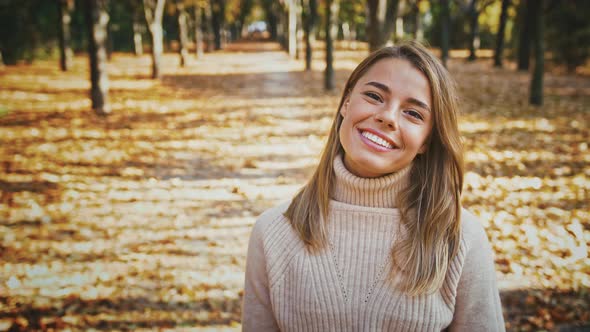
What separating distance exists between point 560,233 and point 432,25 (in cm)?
4200

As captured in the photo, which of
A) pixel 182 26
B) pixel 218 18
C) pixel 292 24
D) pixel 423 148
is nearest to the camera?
pixel 423 148

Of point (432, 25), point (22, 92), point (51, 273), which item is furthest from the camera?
point (432, 25)

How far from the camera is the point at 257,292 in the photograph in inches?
73.8

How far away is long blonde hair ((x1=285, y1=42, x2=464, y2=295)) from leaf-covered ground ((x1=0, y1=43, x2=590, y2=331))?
1.84 m

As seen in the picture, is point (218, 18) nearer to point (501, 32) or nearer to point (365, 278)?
point (501, 32)

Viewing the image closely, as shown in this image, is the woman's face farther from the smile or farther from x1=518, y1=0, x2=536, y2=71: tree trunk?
x1=518, y1=0, x2=536, y2=71: tree trunk

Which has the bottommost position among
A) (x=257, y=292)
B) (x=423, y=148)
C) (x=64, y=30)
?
(x=257, y=292)

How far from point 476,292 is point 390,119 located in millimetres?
856

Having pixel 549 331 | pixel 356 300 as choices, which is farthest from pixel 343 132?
pixel 549 331

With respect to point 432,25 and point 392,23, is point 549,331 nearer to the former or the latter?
point 392,23

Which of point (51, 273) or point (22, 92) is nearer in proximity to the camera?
point (51, 273)

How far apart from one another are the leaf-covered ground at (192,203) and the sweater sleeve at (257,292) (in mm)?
1615

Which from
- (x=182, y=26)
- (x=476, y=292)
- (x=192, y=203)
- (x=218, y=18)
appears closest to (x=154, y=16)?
(x=182, y=26)

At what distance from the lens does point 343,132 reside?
1.77 metres
